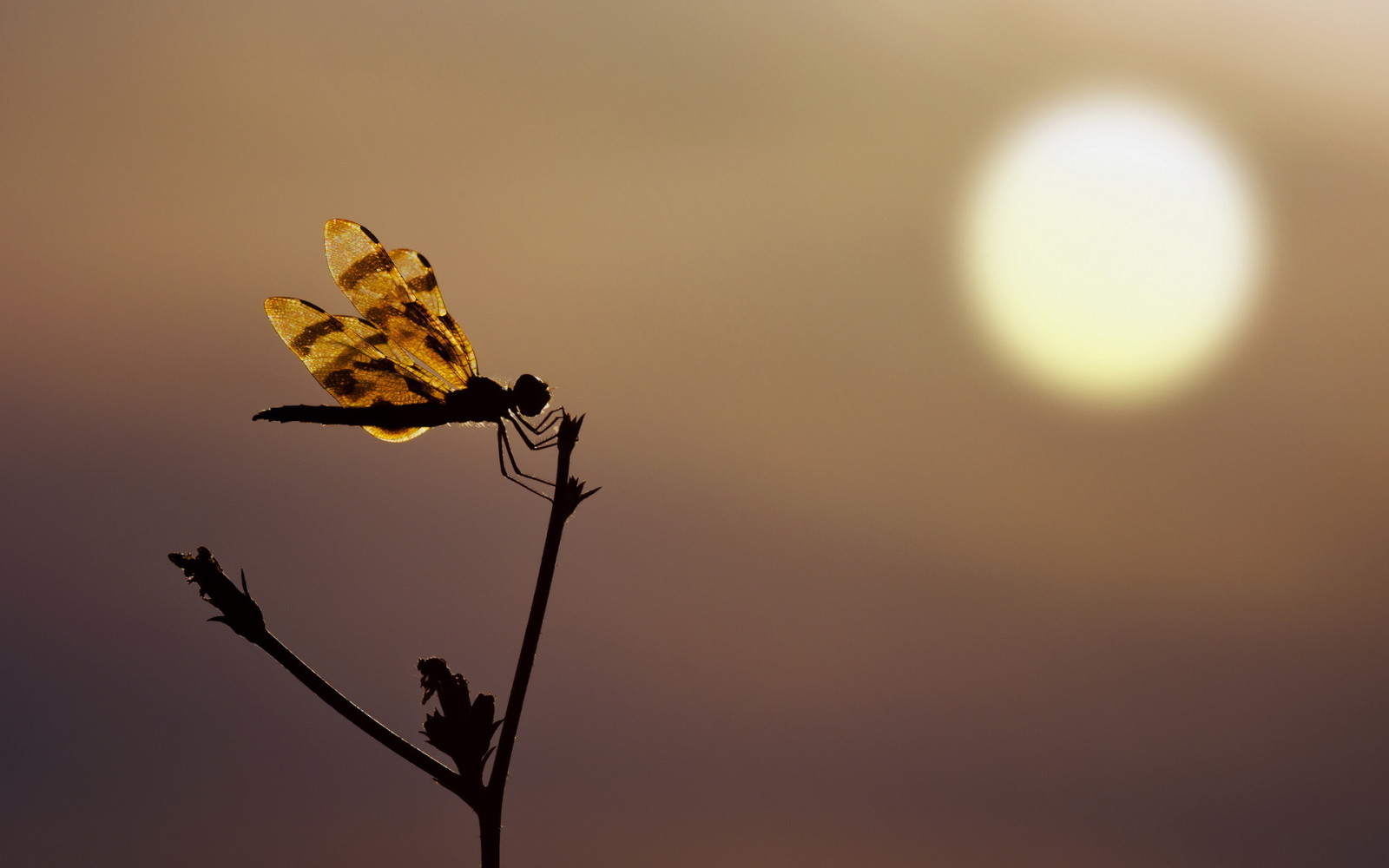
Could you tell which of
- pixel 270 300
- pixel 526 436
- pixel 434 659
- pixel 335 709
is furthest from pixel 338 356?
pixel 335 709

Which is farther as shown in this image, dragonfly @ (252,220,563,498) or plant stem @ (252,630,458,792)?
dragonfly @ (252,220,563,498)

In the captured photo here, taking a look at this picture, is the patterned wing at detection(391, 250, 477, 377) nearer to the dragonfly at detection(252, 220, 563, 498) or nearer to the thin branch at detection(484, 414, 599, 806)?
the dragonfly at detection(252, 220, 563, 498)

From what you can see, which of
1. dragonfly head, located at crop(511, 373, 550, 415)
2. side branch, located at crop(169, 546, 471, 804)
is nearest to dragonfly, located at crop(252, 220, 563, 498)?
dragonfly head, located at crop(511, 373, 550, 415)

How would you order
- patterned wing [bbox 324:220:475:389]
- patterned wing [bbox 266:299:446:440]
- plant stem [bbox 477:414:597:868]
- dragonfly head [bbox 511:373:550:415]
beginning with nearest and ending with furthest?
plant stem [bbox 477:414:597:868]
dragonfly head [bbox 511:373:550:415]
patterned wing [bbox 266:299:446:440]
patterned wing [bbox 324:220:475:389]

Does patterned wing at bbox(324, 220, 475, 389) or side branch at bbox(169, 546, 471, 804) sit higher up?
patterned wing at bbox(324, 220, 475, 389)

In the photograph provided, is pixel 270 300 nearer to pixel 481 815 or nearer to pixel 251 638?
pixel 251 638

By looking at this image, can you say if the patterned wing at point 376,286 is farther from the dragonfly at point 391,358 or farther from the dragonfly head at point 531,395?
the dragonfly head at point 531,395

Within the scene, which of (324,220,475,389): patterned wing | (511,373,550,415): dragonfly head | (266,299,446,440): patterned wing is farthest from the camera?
(324,220,475,389): patterned wing
